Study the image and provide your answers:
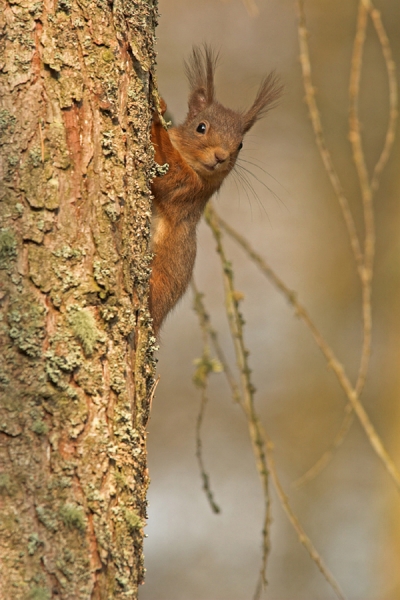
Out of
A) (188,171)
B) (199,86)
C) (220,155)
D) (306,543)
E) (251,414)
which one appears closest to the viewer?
(306,543)

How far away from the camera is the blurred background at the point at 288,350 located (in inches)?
236

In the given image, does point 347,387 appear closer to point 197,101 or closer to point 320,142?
point 320,142

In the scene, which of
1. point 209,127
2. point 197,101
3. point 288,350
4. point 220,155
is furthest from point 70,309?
point 288,350

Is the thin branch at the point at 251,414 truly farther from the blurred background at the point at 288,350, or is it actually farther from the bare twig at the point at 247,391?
the blurred background at the point at 288,350

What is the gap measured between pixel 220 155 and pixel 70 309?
129cm

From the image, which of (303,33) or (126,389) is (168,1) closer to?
(303,33)

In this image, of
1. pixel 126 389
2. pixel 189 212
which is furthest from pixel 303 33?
pixel 126 389

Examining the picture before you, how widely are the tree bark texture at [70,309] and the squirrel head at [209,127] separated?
1.03 m

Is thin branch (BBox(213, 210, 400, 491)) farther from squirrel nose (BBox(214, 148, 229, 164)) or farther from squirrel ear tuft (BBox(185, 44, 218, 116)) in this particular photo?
squirrel ear tuft (BBox(185, 44, 218, 116))

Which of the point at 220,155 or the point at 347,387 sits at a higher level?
the point at 220,155

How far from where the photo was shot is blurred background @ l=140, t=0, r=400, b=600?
5988mm

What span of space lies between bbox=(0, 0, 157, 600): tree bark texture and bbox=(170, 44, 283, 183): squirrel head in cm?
103

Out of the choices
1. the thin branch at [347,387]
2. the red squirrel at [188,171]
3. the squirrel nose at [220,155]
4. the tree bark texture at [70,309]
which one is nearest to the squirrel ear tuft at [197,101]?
the red squirrel at [188,171]

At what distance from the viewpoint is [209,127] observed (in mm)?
2676
